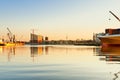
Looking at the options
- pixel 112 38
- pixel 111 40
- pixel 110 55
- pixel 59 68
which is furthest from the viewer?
pixel 111 40

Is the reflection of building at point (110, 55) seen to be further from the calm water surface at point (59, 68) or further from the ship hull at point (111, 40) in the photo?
the ship hull at point (111, 40)

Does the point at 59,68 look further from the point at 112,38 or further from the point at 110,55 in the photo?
the point at 112,38

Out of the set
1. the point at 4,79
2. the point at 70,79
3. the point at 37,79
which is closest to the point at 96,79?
the point at 70,79

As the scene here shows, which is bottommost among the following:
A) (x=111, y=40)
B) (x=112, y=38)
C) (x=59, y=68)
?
(x=59, y=68)

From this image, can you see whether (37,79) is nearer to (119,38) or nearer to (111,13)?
(119,38)

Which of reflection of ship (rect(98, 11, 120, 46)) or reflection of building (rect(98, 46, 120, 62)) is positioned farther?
reflection of ship (rect(98, 11, 120, 46))

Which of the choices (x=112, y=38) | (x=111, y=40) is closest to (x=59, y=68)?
(x=112, y=38)

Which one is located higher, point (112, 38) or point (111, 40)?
point (112, 38)

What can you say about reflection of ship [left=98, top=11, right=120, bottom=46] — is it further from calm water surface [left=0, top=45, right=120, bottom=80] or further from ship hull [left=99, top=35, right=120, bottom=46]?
calm water surface [left=0, top=45, right=120, bottom=80]

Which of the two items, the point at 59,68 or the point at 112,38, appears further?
the point at 112,38

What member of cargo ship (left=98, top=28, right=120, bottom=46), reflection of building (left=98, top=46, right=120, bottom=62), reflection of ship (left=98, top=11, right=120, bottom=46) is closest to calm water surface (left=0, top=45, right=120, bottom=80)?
reflection of building (left=98, top=46, right=120, bottom=62)

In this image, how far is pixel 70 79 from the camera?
18.2m

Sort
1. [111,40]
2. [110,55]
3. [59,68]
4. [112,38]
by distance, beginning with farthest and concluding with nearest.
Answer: [111,40], [112,38], [110,55], [59,68]

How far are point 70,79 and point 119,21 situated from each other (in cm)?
12977
